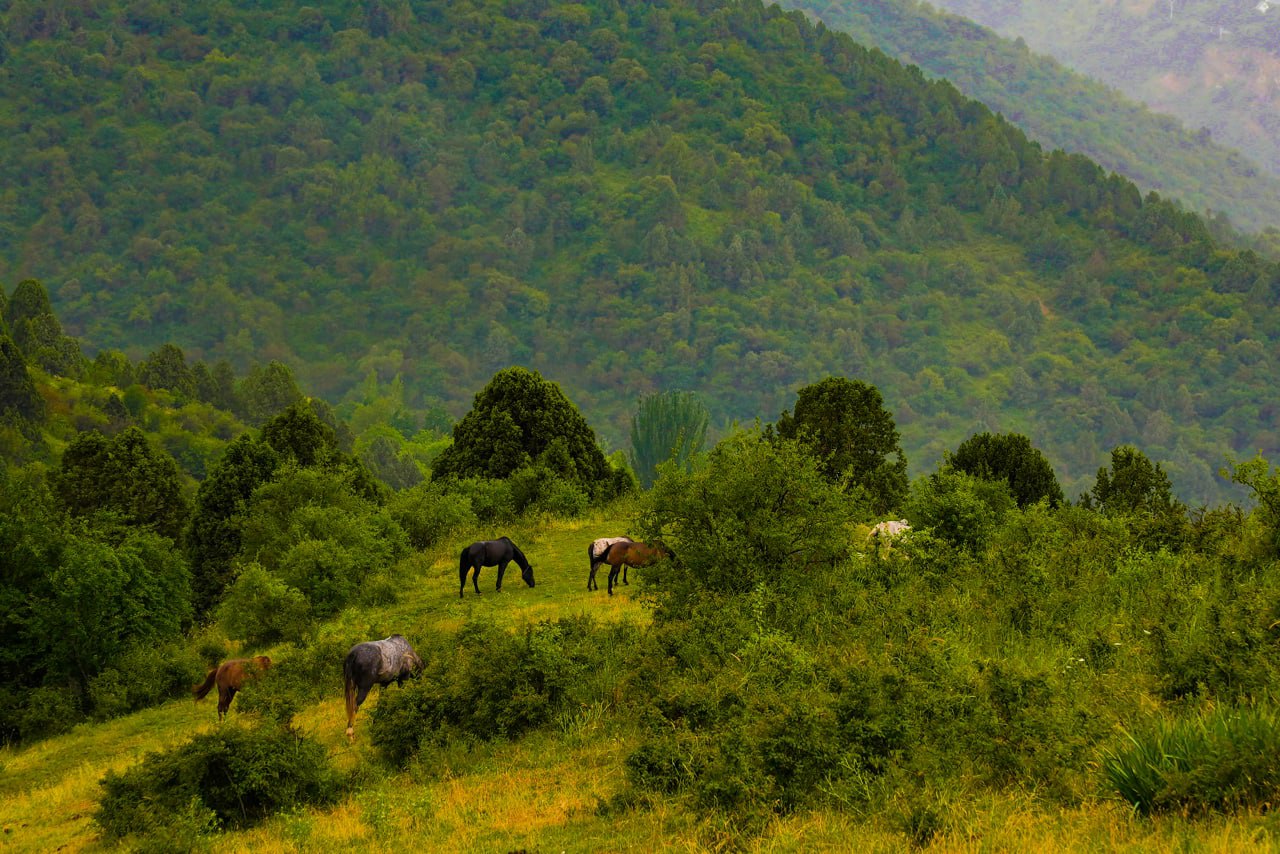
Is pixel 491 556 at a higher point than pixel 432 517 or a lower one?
higher

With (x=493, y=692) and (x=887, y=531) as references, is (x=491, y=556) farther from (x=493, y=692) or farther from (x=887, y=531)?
(x=493, y=692)

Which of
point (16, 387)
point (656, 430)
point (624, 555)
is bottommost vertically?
point (16, 387)

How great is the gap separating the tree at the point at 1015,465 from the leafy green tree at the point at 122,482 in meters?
26.7

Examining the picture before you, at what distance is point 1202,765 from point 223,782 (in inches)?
427

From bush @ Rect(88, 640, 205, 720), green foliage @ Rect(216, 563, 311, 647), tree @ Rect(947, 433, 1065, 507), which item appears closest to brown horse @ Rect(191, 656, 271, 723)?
green foliage @ Rect(216, 563, 311, 647)

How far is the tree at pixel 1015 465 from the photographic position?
1412 inches

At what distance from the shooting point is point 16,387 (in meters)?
86.5

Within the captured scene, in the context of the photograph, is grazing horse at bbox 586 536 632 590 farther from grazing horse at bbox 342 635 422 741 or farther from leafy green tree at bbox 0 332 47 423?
leafy green tree at bbox 0 332 47 423

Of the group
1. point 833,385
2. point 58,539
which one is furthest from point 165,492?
point 833,385

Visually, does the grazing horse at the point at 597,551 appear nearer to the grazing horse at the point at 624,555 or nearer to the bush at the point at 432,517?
the grazing horse at the point at 624,555

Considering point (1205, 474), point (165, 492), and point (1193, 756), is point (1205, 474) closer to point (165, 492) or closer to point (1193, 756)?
point (165, 492)

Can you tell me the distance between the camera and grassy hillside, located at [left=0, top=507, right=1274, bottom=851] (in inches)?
368

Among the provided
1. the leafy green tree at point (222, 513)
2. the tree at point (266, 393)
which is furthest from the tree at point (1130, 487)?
the tree at point (266, 393)

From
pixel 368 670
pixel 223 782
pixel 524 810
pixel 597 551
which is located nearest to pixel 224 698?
pixel 368 670
